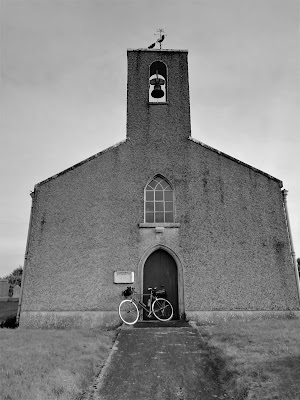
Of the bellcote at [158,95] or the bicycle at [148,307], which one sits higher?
the bellcote at [158,95]

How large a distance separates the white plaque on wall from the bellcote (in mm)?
5239

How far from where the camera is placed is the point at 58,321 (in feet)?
35.7

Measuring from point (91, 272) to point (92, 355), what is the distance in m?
4.95

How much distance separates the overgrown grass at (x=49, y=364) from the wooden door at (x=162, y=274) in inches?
139

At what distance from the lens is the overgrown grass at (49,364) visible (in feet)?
15.1

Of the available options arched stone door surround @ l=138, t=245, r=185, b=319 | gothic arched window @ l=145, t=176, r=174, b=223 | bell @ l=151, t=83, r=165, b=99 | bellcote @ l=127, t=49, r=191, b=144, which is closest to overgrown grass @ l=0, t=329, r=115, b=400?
arched stone door surround @ l=138, t=245, r=185, b=319

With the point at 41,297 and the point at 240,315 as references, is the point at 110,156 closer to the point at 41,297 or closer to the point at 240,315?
the point at 41,297

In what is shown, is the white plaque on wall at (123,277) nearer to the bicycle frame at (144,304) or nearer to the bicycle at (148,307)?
the bicycle at (148,307)

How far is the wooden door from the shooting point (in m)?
11.6

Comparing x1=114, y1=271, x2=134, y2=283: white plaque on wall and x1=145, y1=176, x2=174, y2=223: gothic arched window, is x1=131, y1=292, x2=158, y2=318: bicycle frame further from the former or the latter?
x1=145, y1=176, x2=174, y2=223: gothic arched window

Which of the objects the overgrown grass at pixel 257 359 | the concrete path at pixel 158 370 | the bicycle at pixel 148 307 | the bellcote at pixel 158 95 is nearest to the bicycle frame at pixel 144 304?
the bicycle at pixel 148 307

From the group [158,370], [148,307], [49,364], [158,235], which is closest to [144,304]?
[148,307]

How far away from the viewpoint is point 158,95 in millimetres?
14180

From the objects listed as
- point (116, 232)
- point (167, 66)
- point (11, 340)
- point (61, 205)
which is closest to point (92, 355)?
point (11, 340)
